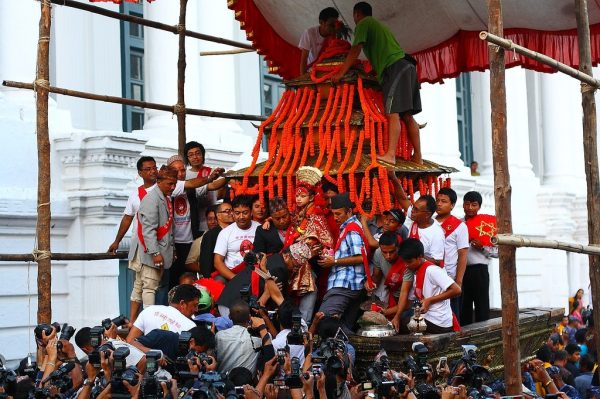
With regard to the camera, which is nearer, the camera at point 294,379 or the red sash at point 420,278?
the camera at point 294,379

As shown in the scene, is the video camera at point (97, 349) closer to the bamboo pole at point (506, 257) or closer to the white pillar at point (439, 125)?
the bamboo pole at point (506, 257)

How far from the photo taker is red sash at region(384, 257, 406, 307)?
8.66 m

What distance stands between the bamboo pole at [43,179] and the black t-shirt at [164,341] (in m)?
1.28

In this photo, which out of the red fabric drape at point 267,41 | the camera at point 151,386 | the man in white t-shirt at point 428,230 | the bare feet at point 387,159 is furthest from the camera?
the red fabric drape at point 267,41

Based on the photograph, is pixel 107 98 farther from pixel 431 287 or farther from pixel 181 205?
pixel 431 287

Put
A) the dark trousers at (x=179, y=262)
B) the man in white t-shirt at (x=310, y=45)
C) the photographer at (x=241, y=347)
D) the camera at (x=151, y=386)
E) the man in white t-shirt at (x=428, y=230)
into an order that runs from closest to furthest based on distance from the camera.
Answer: the camera at (x=151, y=386) < the photographer at (x=241, y=347) < the man in white t-shirt at (x=428, y=230) < the dark trousers at (x=179, y=262) < the man in white t-shirt at (x=310, y=45)

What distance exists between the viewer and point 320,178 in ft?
29.0

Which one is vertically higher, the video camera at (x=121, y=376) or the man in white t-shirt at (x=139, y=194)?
the man in white t-shirt at (x=139, y=194)

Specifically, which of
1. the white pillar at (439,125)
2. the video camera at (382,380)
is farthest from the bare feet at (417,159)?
the white pillar at (439,125)

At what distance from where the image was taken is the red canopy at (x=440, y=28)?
10.0 metres

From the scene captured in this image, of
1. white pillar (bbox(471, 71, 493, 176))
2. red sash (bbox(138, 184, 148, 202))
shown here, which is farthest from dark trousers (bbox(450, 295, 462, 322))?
white pillar (bbox(471, 71, 493, 176))

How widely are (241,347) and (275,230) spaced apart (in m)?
1.59

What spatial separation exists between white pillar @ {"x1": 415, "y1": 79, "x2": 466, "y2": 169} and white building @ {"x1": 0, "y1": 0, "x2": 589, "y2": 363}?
20mm

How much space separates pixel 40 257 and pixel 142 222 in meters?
1.16
